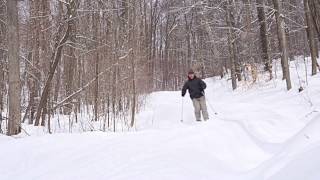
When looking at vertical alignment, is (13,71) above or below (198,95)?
above

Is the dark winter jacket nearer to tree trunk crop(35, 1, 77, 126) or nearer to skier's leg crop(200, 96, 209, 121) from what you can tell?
skier's leg crop(200, 96, 209, 121)

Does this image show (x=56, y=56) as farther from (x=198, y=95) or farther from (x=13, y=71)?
(x=198, y=95)

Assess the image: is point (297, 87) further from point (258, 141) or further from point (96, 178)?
point (96, 178)

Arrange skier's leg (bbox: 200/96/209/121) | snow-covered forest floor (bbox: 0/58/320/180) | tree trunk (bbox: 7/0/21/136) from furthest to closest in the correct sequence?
skier's leg (bbox: 200/96/209/121) < tree trunk (bbox: 7/0/21/136) < snow-covered forest floor (bbox: 0/58/320/180)

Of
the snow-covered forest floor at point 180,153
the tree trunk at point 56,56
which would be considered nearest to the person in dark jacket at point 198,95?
the snow-covered forest floor at point 180,153

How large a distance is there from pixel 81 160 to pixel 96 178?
109 cm

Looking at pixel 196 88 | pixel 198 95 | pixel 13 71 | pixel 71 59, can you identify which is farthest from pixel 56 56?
pixel 198 95

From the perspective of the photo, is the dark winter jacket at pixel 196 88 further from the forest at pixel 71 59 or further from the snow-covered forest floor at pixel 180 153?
the snow-covered forest floor at pixel 180 153

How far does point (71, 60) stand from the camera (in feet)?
59.2

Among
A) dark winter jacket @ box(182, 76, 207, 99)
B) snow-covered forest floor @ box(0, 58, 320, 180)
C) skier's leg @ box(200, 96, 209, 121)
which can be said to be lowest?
snow-covered forest floor @ box(0, 58, 320, 180)

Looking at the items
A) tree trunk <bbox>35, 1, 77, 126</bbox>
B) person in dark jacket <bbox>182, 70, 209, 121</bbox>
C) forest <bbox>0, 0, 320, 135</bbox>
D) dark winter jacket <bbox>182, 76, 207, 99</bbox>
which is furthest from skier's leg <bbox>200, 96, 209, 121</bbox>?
tree trunk <bbox>35, 1, 77, 126</bbox>

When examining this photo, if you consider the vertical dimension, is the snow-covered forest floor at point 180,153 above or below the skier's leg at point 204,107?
below

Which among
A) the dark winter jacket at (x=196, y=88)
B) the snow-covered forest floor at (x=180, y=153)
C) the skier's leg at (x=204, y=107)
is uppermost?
the dark winter jacket at (x=196, y=88)

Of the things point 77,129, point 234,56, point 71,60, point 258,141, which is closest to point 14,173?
point 258,141
